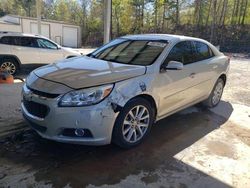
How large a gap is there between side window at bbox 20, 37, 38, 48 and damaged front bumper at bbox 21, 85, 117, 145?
5.99 meters

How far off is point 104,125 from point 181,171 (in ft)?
3.64

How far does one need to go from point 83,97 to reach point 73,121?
0.31 metres

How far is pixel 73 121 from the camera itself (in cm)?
322

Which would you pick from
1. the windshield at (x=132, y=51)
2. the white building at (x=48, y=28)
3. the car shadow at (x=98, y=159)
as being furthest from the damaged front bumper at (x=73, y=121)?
the white building at (x=48, y=28)

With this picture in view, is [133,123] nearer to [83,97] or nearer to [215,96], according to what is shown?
[83,97]

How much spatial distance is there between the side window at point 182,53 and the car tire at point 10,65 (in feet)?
19.7

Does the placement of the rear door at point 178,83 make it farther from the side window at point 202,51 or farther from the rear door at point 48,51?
the rear door at point 48,51

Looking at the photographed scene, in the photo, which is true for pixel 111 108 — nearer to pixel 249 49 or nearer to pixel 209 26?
pixel 249 49

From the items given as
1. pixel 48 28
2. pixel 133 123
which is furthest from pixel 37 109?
pixel 48 28

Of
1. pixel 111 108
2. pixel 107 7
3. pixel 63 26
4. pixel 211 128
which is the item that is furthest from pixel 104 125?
pixel 63 26

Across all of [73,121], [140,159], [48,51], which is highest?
[48,51]

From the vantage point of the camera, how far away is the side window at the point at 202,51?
5.11 meters

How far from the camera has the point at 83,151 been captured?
3.67 m

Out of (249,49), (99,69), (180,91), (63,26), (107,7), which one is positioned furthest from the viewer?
(63,26)
